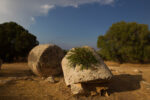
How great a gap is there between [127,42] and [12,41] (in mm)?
16651

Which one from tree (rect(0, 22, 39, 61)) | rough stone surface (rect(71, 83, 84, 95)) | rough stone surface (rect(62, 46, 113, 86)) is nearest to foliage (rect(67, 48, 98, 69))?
rough stone surface (rect(62, 46, 113, 86))

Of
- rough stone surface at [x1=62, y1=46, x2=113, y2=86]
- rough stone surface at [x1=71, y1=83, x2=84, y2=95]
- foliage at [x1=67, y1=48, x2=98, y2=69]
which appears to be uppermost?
foliage at [x1=67, y1=48, x2=98, y2=69]

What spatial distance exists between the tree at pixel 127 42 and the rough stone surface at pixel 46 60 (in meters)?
10.3

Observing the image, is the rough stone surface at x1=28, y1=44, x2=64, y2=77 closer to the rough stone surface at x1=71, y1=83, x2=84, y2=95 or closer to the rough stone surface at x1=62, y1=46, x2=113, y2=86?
the rough stone surface at x1=62, y1=46, x2=113, y2=86

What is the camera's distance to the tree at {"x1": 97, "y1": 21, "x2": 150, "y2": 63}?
1300 cm

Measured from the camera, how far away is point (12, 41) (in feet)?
48.3

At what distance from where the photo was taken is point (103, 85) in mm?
3707

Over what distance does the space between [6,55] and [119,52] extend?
54.3 feet

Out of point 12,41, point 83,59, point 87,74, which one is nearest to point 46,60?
point 83,59

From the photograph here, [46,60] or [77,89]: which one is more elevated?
[46,60]

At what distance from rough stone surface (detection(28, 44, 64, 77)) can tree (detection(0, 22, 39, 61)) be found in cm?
892

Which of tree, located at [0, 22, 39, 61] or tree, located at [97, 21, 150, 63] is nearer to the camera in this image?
tree, located at [97, 21, 150, 63]

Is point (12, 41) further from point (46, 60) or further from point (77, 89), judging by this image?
point (77, 89)

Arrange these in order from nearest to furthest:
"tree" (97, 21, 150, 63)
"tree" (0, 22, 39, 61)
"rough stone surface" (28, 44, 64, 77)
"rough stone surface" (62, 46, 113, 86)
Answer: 1. "rough stone surface" (62, 46, 113, 86)
2. "rough stone surface" (28, 44, 64, 77)
3. "tree" (97, 21, 150, 63)
4. "tree" (0, 22, 39, 61)
